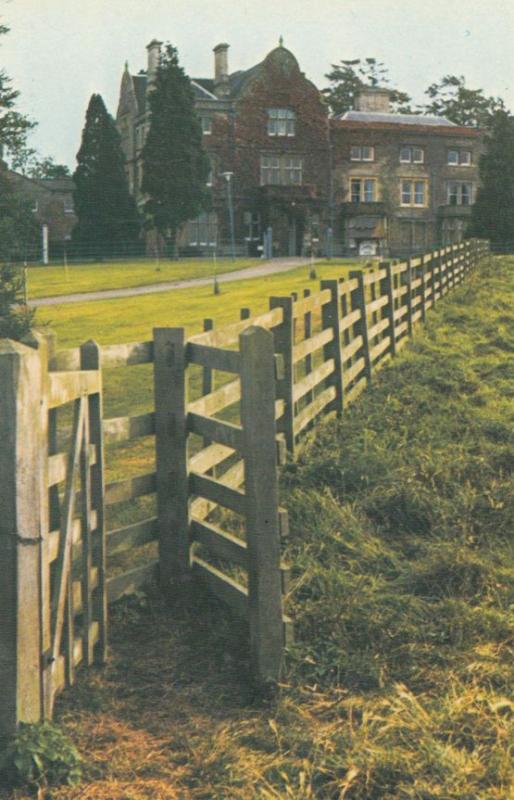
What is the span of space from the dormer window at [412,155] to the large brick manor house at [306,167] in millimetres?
65

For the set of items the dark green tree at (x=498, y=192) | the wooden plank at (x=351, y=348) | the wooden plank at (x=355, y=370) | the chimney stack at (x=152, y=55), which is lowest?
the wooden plank at (x=355, y=370)

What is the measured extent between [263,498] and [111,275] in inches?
1403

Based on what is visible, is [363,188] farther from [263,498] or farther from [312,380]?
[263,498]

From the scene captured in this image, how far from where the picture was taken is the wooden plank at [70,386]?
4742mm

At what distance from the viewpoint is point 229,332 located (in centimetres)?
730

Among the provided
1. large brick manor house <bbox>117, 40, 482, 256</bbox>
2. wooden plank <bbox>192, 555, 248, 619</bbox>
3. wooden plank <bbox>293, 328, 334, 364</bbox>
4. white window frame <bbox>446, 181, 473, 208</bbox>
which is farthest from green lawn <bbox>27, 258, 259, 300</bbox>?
wooden plank <bbox>192, 555, 248, 619</bbox>

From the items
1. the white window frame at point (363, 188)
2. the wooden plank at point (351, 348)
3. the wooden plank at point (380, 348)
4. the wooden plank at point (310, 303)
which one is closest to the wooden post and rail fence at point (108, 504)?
the wooden plank at point (310, 303)

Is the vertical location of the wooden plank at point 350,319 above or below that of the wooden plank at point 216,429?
above

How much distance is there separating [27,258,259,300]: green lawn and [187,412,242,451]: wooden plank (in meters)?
26.7

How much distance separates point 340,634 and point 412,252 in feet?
194

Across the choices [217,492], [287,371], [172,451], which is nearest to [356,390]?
[287,371]

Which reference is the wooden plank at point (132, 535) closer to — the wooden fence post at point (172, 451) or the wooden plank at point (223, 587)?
the wooden fence post at point (172, 451)

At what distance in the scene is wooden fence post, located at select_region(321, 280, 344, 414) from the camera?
11.2m

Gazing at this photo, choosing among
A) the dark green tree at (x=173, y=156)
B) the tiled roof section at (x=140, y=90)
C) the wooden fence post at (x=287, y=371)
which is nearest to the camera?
the wooden fence post at (x=287, y=371)
